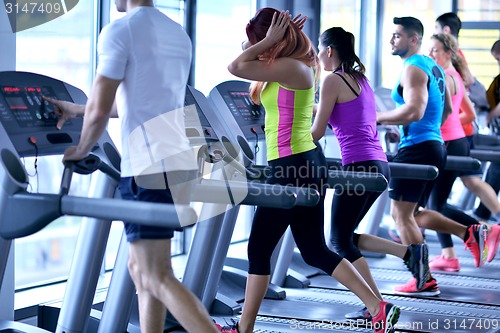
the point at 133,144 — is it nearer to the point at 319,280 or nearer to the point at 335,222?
the point at 335,222

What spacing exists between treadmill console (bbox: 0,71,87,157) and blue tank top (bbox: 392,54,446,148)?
2.26 m

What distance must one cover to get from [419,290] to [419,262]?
39 centimetres

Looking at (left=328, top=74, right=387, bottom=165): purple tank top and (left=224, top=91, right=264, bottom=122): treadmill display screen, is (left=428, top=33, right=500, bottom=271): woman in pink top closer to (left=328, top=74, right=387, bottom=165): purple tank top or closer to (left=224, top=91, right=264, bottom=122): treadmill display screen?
(left=328, top=74, right=387, bottom=165): purple tank top

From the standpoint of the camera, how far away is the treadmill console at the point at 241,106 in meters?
4.31

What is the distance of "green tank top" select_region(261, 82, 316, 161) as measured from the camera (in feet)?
11.8

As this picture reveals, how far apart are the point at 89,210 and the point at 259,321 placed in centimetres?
196

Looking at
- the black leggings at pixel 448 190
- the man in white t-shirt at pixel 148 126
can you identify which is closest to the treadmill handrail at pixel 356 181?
the man in white t-shirt at pixel 148 126

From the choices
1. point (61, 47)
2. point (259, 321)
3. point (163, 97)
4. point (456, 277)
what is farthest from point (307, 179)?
point (456, 277)

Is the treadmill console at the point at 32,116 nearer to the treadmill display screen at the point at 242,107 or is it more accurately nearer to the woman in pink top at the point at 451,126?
the treadmill display screen at the point at 242,107

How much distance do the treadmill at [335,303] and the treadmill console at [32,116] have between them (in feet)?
Result: 3.52

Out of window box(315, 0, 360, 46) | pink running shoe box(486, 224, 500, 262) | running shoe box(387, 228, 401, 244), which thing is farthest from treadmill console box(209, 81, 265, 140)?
window box(315, 0, 360, 46)

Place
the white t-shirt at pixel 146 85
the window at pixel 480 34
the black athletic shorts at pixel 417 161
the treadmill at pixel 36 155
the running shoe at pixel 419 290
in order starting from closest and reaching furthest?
the treadmill at pixel 36 155 < the white t-shirt at pixel 146 85 < the black athletic shorts at pixel 417 161 < the running shoe at pixel 419 290 < the window at pixel 480 34

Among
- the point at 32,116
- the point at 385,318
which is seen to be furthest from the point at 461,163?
the point at 32,116

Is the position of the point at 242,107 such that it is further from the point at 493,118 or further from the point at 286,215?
the point at 493,118
